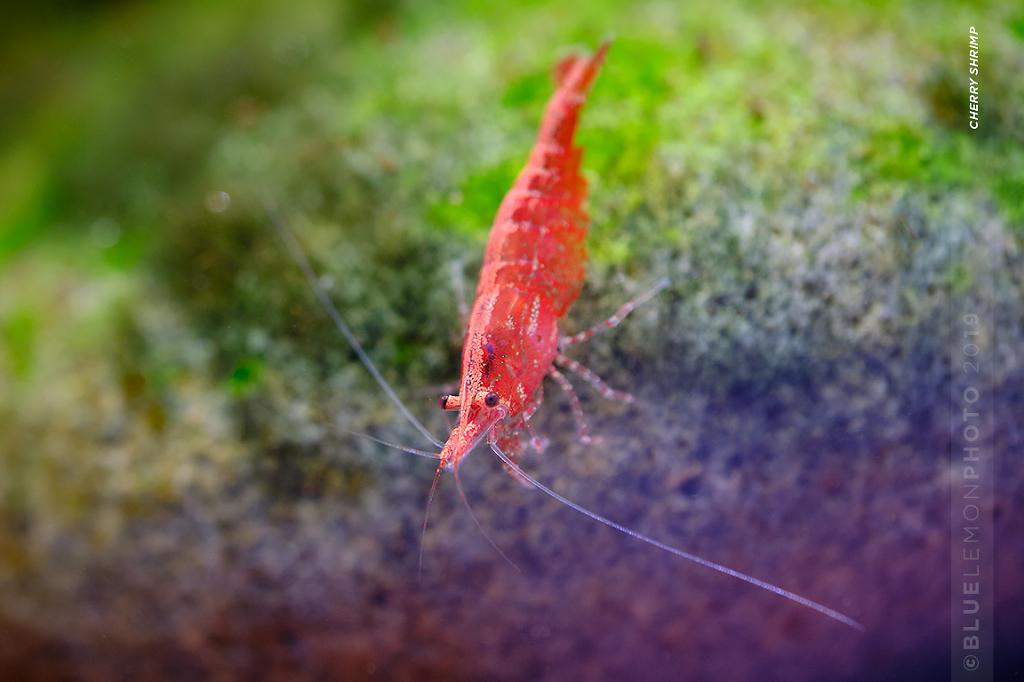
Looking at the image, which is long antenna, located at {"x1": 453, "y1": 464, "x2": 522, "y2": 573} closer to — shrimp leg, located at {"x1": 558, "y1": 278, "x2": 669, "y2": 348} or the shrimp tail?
shrimp leg, located at {"x1": 558, "y1": 278, "x2": 669, "y2": 348}

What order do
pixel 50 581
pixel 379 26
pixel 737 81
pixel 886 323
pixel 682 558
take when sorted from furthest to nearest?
pixel 379 26, pixel 50 581, pixel 737 81, pixel 682 558, pixel 886 323

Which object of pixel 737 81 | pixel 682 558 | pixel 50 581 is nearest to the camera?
pixel 682 558

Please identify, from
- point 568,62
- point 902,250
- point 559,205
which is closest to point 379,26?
point 568,62

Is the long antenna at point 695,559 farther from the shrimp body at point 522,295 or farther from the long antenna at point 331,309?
the long antenna at point 331,309

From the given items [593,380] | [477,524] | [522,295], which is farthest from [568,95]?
[477,524]

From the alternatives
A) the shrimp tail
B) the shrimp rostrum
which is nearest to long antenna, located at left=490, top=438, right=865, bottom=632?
the shrimp rostrum

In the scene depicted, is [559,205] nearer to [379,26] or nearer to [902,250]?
[902,250]
